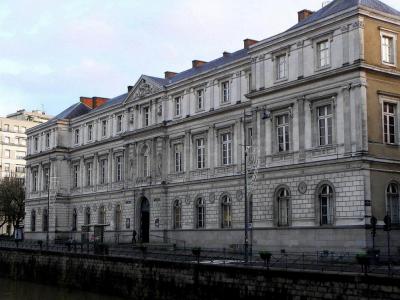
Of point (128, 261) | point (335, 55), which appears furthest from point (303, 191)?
point (128, 261)

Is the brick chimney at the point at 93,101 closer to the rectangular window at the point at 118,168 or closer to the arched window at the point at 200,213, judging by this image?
the rectangular window at the point at 118,168

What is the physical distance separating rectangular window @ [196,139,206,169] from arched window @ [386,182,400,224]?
19745 mm

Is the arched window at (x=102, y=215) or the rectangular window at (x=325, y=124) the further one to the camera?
the arched window at (x=102, y=215)

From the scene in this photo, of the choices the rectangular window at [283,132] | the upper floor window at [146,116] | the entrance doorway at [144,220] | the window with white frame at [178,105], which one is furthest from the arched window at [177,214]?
the rectangular window at [283,132]

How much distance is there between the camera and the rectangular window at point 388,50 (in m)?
43.7

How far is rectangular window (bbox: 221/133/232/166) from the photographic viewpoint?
2184 inches

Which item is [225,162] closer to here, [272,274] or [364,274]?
[272,274]

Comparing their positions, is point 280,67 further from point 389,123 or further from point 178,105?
→ point 178,105

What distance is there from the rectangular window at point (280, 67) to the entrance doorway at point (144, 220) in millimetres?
23194

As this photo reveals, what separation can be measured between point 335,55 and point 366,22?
9.46 feet

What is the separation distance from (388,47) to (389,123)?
5.20 m

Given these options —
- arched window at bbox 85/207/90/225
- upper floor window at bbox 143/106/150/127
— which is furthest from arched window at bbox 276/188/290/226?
arched window at bbox 85/207/90/225

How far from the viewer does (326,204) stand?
4344 centimetres

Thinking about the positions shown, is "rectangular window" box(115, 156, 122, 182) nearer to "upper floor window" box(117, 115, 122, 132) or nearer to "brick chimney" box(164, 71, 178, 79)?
"upper floor window" box(117, 115, 122, 132)
